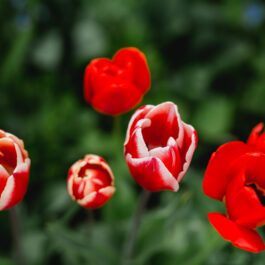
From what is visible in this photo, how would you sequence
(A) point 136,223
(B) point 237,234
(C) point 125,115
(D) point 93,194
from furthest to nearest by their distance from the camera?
1. (C) point 125,115
2. (A) point 136,223
3. (D) point 93,194
4. (B) point 237,234

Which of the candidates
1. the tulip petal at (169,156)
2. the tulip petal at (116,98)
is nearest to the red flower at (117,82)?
the tulip petal at (116,98)

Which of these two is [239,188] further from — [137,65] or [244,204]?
[137,65]

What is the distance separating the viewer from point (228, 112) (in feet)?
5.70

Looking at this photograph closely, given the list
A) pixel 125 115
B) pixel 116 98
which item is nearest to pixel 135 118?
pixel 116 98

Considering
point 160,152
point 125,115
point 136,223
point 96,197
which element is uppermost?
point 160,152

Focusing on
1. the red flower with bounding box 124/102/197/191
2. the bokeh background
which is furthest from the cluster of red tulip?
the bokeh background

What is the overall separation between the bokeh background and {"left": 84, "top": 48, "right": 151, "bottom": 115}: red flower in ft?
0.69

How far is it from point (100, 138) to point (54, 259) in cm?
46

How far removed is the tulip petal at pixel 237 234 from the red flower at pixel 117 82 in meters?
0.31

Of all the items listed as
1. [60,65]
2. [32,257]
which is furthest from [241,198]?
[60,65]

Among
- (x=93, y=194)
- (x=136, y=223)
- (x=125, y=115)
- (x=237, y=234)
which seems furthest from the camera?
(x=125, y=115)

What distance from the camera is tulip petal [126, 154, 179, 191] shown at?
0.65 m

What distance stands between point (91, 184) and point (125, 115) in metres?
0.91

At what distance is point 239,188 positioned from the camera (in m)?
0.65
